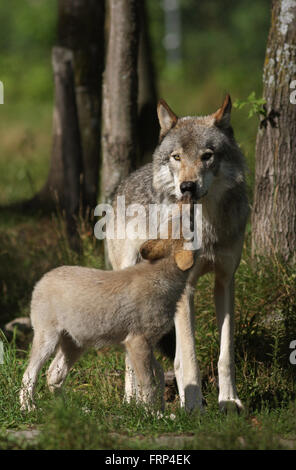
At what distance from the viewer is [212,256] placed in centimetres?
558

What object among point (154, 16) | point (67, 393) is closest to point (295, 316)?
point (67, 393)

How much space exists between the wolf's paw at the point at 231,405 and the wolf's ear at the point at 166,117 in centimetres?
222

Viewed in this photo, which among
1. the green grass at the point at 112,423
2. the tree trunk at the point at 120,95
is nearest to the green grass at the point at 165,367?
the green grass at the point at 112,423

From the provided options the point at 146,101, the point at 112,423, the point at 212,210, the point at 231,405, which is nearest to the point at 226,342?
the point at 231,405

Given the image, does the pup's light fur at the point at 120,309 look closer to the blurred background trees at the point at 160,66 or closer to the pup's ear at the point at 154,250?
the pup's ear at the point at 154,250

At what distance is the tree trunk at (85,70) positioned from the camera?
388 inches

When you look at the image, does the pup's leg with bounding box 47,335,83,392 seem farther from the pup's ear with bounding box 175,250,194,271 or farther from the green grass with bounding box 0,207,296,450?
the pup's ear with bounding box 175,250,194,271

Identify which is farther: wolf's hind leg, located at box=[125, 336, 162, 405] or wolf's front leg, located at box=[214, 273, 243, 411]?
wolf's front leg, located at box=[214, 273, 243, 411]

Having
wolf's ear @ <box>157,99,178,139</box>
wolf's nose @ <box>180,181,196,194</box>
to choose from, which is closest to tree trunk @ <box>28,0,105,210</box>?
wolf's ear @ <box>157,99,178,139</box>

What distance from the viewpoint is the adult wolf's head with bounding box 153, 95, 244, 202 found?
17.0ft

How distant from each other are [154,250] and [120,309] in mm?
480

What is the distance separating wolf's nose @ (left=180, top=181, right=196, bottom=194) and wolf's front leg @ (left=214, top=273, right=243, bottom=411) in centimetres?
98

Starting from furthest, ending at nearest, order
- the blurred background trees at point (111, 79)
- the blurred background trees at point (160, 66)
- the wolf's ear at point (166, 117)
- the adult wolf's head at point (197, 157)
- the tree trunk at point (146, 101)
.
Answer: the blurred background trees at point (160, 66) → the tree trunk at point (146, 101) → the blurred background trees at point (111, 79) → the wolf's ear at point (166, 117) → the adult wolf's head at point (197, 157)

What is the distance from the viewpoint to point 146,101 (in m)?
11.6
